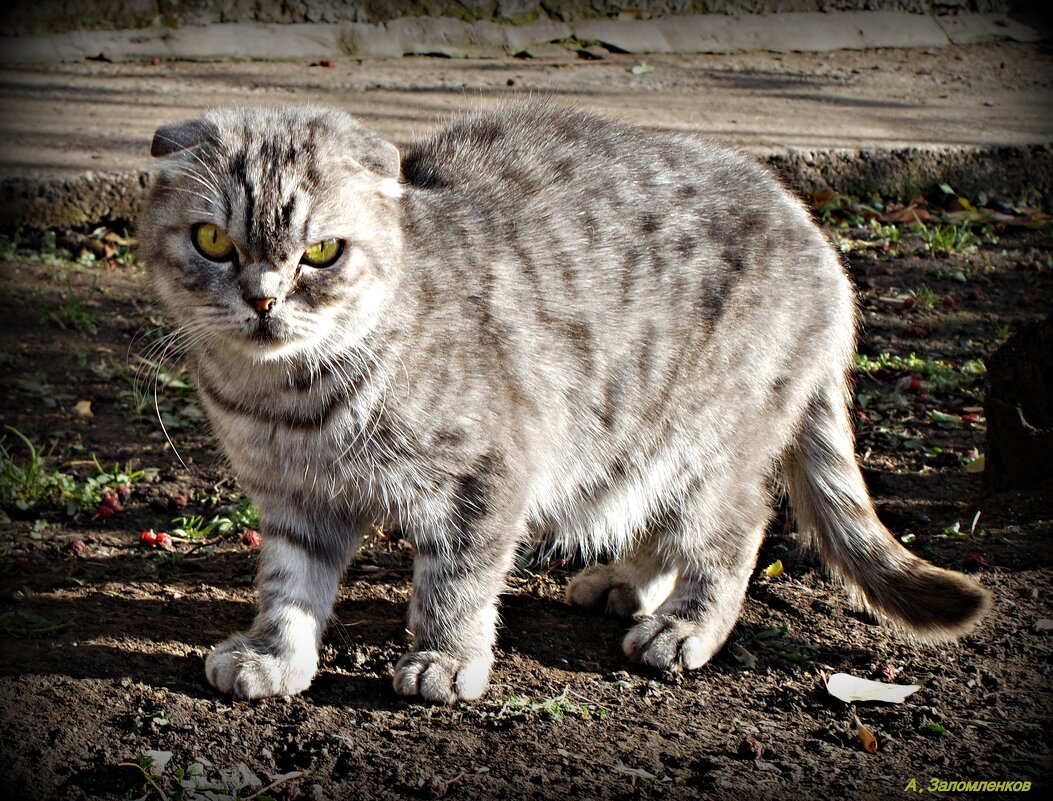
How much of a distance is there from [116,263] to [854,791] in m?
4.33

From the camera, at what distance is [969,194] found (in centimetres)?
645

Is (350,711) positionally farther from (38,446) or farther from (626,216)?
(38,446)

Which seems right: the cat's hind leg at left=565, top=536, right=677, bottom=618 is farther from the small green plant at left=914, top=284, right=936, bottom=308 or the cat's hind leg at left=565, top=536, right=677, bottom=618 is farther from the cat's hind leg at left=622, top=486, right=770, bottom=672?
the small green plant at left=914, top=284, right=936, bottom=308

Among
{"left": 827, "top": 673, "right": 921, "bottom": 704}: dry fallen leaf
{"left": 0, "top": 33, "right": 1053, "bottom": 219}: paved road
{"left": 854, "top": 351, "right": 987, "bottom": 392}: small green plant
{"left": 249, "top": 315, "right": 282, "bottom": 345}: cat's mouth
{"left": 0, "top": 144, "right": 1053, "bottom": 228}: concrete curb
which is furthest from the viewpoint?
{"left": 0, "top": 33, "right": 1053, "bottom": 219}: paved road

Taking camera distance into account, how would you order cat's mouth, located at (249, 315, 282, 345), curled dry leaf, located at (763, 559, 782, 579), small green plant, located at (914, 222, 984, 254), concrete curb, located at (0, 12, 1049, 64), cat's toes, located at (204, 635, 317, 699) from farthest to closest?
concrete curb, located at (0, 12, 1049, 64) < small green plant, located at (914, 222, 984, 254) < curled dry leaf, located at (763, 559, 782, 579) < cat's toes, located at (204, 635, 317, 699) < cat's mouth, located at (249, 315, 282, 345)

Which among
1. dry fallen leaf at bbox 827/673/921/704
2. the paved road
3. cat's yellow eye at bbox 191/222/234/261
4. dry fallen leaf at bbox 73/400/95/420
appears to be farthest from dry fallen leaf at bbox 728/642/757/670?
the paved road

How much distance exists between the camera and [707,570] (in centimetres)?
339

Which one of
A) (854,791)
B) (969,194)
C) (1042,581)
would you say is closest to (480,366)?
(854,791)

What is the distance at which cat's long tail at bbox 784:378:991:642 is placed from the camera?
125 inches

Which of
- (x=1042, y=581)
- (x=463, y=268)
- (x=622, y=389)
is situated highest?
(x=463, y=268)

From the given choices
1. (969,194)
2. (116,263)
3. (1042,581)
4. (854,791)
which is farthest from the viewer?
(969,194)

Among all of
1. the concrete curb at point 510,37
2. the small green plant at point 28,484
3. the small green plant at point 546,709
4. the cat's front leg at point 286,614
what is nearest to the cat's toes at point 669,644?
the small green plant at point 546,709

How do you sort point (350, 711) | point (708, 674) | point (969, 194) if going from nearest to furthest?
point (350, 711) < point (708, 674) < point (969, 194)

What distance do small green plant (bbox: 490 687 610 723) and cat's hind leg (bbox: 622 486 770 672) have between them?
0.33 metres
